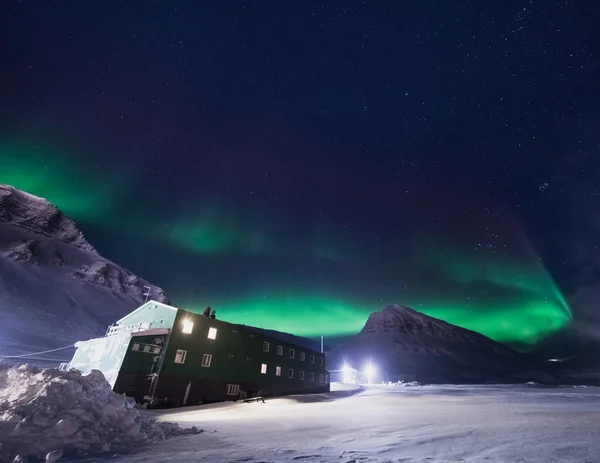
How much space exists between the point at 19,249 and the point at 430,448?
17756 cm

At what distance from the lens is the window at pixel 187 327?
31.0 meters

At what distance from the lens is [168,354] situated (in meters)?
28.8

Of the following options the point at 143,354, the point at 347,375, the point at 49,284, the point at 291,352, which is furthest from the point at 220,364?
the point at 49,284

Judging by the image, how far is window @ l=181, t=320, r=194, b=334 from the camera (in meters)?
31.0

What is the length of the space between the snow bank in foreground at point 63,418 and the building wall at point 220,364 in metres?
16.8

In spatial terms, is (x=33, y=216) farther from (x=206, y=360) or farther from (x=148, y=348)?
(x=206, y=360)

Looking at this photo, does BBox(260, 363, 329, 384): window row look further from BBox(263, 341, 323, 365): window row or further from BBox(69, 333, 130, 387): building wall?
BBox(69, 333, 130, 387): building wall

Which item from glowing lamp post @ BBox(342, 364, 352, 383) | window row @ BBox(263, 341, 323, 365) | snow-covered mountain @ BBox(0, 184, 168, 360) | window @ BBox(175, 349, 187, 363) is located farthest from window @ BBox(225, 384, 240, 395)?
glowing lamp post @ BBox(342, 364, 352, 383)

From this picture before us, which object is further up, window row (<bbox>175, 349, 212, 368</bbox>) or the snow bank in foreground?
window row (<bbox>175, 349, 212, 368</bbox>)

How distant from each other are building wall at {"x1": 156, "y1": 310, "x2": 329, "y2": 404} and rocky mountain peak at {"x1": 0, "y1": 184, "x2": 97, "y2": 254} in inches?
7686

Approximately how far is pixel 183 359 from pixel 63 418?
20950 millimetres

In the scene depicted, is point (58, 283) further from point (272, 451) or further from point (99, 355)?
point (272, 451)

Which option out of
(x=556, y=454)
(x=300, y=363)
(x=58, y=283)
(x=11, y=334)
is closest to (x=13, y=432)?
(x=556, y=454)

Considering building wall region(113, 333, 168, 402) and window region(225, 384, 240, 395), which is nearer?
building wall region(113, 333, 168, 402)
